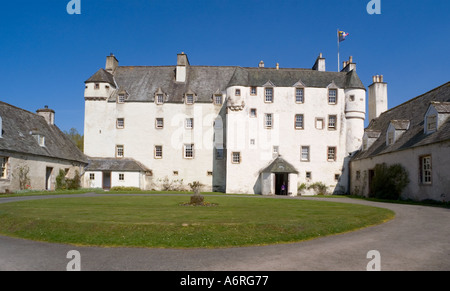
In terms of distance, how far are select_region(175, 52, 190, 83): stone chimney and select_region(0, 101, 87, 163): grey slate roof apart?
15973 mm

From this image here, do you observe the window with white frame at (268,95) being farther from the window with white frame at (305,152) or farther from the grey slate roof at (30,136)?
the grey slate roof at (30,136)

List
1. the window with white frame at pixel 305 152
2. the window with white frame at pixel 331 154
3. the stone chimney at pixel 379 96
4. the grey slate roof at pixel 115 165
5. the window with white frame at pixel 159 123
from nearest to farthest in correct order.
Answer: the window with white frame at pixel 331 154, the window with white frame at pixel 305 152, the grey slate roof at pixel 115 165, the stone chimney at pixel 379 96, the window with white frame at pixel 159 123

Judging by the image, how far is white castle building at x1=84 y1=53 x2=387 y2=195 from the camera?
39531 mm

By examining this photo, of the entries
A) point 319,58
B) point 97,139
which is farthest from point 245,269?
point 319,58

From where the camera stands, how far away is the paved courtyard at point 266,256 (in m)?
7.63

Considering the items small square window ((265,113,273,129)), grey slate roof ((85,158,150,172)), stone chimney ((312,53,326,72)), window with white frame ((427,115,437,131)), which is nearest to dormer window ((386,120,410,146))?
window with white frame ((427,115,437,131))

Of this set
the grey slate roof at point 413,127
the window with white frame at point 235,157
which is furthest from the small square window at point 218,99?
the grey slate roof at point 413,127

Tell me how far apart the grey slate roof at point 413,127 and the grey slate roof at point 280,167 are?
288 inches

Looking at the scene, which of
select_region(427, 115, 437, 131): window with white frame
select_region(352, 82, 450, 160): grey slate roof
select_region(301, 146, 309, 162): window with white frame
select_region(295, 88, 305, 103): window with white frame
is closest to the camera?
select_region(352, 82, 450, 160): grey slate roof

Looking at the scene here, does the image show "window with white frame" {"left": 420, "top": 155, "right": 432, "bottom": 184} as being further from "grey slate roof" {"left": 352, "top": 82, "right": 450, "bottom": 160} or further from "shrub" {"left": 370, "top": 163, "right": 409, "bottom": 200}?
"shrub" {"left": 370, "top": 163, "right": 409, "bottom": 200}

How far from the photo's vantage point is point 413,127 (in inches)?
1113

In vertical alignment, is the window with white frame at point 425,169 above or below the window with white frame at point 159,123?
below

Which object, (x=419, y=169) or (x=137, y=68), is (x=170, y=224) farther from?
(x=137, y=68)
